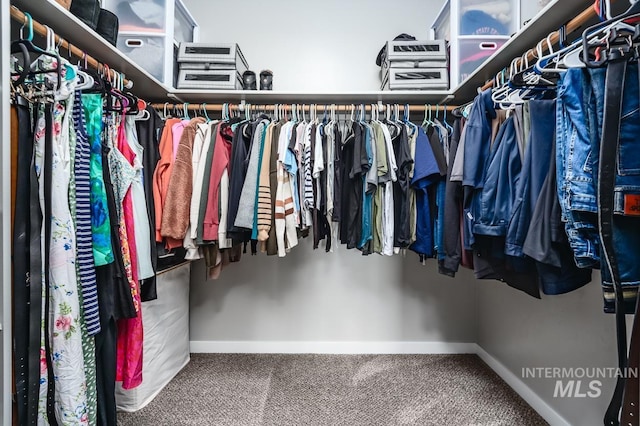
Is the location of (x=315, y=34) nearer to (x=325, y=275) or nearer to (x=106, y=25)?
(x=106, y=25)

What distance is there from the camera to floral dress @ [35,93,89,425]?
0.87m

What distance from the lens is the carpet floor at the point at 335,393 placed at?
1.48 m

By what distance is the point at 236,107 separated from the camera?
1776 mm

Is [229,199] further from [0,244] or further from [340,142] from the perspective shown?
[0,244]

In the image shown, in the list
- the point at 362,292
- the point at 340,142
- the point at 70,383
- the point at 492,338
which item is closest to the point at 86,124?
the point at 70,383

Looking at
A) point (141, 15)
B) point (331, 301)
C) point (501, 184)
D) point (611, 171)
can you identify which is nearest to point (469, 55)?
point (501, 184)

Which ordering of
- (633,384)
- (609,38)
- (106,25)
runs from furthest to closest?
(106,25) < (609,38) < (633,384)

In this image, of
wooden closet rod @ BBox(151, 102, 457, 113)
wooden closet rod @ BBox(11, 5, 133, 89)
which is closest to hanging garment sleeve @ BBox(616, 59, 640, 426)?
wooden closet rod @ BBox(151, 102, 457, 113)

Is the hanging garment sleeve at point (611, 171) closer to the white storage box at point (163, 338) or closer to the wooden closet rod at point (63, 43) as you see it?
the wooden closet rod at point (63, 43)

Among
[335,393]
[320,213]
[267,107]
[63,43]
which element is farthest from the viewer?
[267,107]

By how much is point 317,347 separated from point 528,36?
213 cm

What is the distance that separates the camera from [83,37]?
119 cm

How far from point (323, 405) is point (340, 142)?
4.63 feet

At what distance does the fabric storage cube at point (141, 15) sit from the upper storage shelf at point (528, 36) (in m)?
1.75
